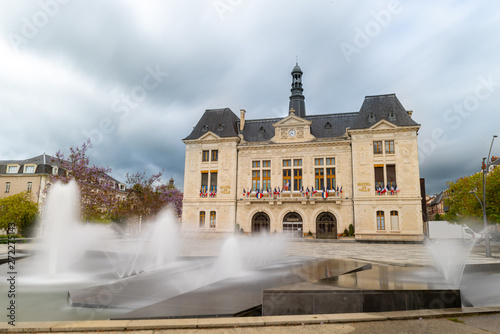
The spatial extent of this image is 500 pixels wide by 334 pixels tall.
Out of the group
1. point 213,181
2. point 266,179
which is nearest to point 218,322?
point 266,179

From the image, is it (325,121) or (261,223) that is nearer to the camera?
(261,223)

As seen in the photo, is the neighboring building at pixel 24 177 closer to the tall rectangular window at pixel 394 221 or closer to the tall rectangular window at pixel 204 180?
the tall rectangular window at pixel 204 180

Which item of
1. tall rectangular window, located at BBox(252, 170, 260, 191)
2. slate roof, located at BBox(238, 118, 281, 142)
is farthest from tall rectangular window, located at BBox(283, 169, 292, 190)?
slate roof, located at BBox(238, 118, 281, 142)

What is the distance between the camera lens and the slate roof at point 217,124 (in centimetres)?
4191

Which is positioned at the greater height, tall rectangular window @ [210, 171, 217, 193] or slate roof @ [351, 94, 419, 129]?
slate roof @ [351, 94, 419, 129]

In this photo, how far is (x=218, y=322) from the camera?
5066 millimetres

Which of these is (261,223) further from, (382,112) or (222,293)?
(222,293)

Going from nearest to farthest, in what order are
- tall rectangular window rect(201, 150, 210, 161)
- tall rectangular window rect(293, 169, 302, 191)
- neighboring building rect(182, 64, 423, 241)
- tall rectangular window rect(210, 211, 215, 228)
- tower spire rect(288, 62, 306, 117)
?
neighboring building rect(182, 64, 423, 241)
tall rectangular window rect(293, 169, 302, 191)
tall rectangular window rect(210, 211, 215, 228)
tall rectangular window rect(201, 150, 210, 161)
tower spire rect(288, 62, 306, 117)

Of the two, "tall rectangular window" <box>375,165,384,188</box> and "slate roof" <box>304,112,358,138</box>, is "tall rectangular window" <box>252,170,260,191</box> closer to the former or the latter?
"slate roof" <box>304,112,358,138</box>

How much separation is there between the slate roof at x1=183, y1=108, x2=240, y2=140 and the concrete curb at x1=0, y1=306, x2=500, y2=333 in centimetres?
3624

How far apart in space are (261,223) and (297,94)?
19926 millimetres

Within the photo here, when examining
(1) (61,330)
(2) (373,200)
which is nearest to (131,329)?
(1) (61,330)

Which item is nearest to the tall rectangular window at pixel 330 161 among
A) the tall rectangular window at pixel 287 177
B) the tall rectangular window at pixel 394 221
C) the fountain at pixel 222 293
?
the tall rectangular window at pixel 287 177

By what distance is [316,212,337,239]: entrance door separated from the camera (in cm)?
3619
